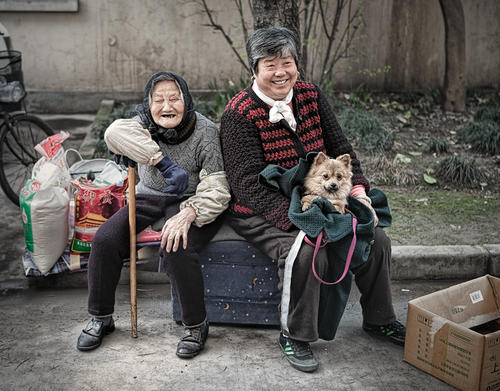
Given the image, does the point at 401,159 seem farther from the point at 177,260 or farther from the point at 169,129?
the point at 177,260

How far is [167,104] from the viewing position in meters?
3.47

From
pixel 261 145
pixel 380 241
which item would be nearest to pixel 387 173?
pixel 380 241

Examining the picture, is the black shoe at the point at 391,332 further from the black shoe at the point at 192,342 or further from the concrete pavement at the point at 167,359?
the black shoe at the point at 192,342

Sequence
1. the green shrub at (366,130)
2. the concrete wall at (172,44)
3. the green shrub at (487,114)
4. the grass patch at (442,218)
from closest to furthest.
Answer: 1. the grass patch at (442,218)
2. the green shrub at (366,130)
3. the green shrub at (487,114)
4. the concrete wall at (172,44)

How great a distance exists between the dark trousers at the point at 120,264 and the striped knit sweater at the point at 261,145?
0.35m

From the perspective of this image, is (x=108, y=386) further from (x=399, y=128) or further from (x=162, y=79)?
(x=399, y=128)

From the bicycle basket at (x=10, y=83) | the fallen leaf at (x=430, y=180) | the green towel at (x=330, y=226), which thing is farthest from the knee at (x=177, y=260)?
the fallen leaf at (x=430, y=180)

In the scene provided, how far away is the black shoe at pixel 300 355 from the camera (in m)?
3.27

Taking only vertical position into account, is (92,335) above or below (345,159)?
below

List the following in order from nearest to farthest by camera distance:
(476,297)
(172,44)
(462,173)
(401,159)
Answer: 1. (476,297)
2. (462,173)
3. (401,159)
4. (172,44)

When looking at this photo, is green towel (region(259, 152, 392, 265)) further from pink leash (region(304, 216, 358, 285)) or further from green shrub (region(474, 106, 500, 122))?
green shrub (region(474, 106, 500, 122))

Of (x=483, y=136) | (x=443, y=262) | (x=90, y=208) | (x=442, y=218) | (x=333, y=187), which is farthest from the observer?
(x=483, y=136)

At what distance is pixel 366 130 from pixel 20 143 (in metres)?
3.56

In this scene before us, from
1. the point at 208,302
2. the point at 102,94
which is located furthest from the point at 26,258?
the point at 102,94
